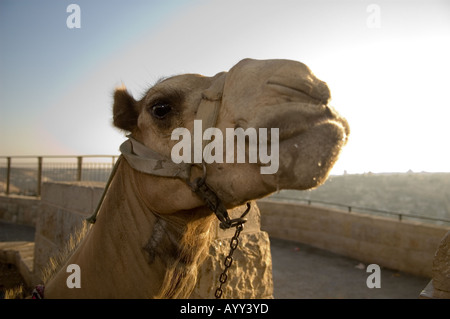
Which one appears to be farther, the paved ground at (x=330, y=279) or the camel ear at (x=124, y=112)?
the paved ground at (x=330, y=279)

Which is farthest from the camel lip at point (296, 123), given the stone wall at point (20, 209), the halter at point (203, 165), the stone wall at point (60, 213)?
the stone wall at point (20, 209)

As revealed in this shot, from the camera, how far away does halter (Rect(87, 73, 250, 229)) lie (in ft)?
4.67

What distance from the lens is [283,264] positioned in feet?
27.5

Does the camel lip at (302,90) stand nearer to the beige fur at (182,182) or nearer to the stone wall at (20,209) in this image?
the beige fur at (182,182)

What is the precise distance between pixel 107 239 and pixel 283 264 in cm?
750

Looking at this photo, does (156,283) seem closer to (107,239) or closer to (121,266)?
(121,266)

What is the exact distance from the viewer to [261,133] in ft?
3.85

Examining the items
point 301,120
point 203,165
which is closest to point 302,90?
point 301,120

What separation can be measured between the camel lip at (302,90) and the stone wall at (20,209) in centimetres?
1242

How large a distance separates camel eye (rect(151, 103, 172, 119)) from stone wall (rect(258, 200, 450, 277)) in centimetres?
780

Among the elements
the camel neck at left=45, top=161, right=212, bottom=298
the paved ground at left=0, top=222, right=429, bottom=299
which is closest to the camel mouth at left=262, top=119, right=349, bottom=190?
the camel neck at left=45, top=161, right=212, bottom=298

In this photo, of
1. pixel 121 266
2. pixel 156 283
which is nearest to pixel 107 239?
pixel 121 266

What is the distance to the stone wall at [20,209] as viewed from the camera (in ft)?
36.9

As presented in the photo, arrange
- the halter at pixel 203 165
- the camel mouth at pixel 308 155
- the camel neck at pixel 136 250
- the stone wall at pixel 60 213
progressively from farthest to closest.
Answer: the stone wall at pixel 60 213
the camel neck at pixel 136 250
the halter at pixel 203 165
the camel mouth at pixel 308 155
